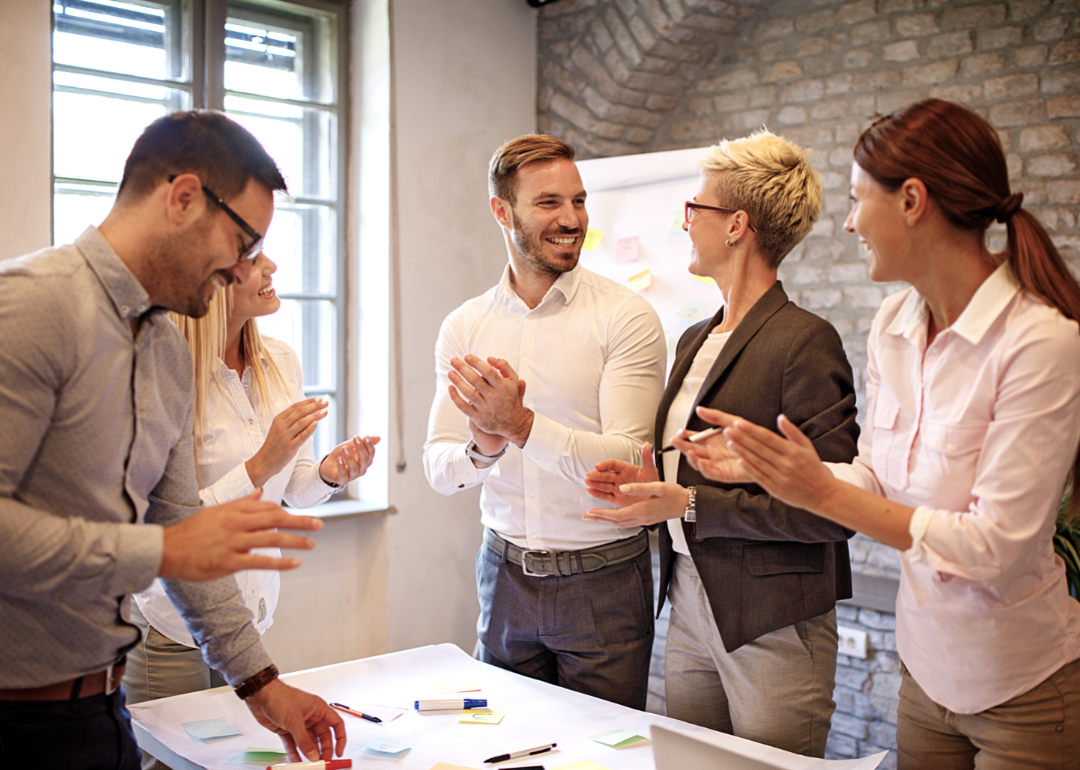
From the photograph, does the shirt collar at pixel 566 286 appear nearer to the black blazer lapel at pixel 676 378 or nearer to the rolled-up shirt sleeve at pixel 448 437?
the rolled-up shirt sleeve at pixel 448 437

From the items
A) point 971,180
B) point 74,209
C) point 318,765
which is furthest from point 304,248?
point 971,180

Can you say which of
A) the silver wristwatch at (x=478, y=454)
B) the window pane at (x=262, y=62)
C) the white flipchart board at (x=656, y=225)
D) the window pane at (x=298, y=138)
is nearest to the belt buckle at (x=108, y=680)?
the silver wristwatch at (x=478, y=454)

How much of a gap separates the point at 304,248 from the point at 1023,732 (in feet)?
10.8

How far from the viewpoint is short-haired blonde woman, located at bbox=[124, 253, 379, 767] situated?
6.41ft

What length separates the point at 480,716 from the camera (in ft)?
5.68

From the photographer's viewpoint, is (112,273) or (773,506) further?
(773,506)

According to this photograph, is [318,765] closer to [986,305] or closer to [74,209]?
[986,305]

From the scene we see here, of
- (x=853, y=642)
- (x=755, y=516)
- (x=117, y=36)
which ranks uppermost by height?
(x=117, y=36)

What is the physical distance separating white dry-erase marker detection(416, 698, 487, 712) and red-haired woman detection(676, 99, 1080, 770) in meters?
0.71

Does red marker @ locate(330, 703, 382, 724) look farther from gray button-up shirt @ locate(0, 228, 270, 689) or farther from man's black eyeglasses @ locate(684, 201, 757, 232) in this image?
man's black eyeglasses @ locate(684, 201, 757, 232)

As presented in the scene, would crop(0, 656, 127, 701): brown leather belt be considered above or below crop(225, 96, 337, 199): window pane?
below

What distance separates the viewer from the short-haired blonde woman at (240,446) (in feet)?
6.41

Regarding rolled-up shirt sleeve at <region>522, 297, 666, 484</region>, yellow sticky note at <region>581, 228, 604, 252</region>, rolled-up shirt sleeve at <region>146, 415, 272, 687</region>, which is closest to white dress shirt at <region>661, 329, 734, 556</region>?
rolled-up shirt sleeve at <region>522, 297, 666, 484</region>

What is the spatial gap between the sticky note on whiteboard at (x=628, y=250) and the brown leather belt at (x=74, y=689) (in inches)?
96.5
